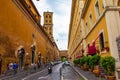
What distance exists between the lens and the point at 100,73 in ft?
47.9

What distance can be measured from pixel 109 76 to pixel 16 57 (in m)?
15.6

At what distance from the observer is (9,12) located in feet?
72.8

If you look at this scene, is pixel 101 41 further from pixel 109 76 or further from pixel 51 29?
pixel 51 29

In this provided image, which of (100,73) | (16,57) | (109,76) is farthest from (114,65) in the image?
(16,57)

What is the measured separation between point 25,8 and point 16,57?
10264 millimetres

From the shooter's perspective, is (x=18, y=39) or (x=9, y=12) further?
(x=18, y=39)

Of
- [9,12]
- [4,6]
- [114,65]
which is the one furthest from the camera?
[9,12]

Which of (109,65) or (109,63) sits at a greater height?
(109,63)

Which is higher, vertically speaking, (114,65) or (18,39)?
(18,39)

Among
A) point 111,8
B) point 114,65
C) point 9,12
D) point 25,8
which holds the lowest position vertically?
point 114,65

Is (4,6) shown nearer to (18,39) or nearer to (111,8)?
(18,39)

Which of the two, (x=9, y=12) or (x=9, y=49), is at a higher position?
(x=9, y=12)

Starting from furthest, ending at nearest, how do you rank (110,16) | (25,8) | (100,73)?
(25,8) < (100,73) < (110,16)

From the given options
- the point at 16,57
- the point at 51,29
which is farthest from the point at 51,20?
the point at 16,57
